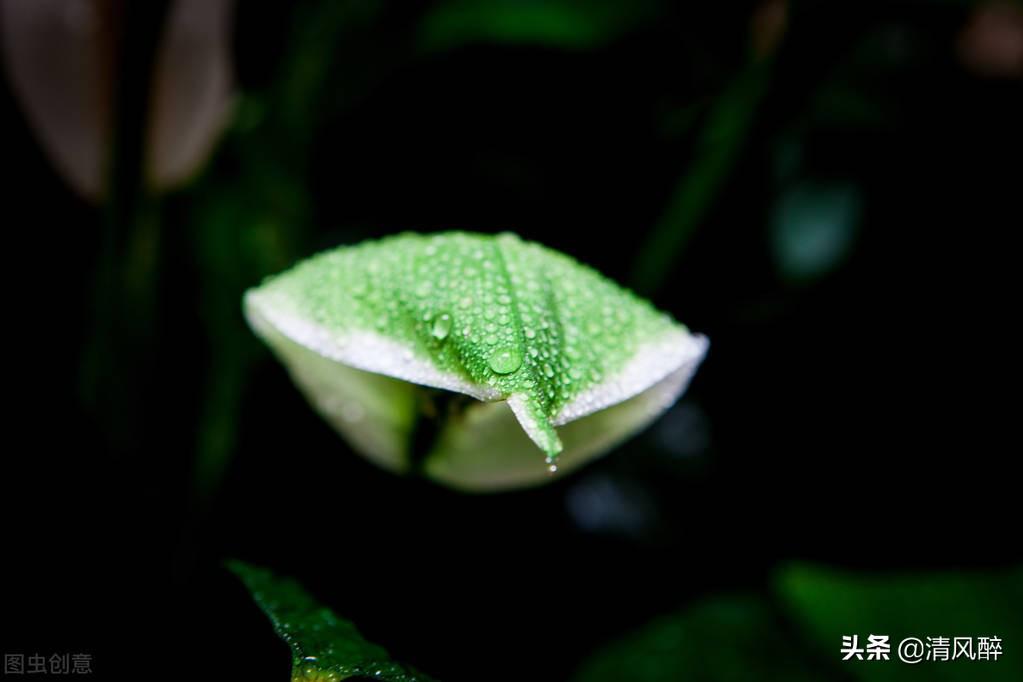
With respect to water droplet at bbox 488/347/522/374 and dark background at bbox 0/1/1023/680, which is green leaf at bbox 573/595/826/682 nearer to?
dark background at bbox 0/1/1023/680

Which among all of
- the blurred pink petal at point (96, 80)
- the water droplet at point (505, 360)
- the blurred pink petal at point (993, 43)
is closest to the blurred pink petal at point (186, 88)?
the blurred pink petal at point (96, 80)

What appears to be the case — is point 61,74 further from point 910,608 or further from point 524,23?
point 910,608

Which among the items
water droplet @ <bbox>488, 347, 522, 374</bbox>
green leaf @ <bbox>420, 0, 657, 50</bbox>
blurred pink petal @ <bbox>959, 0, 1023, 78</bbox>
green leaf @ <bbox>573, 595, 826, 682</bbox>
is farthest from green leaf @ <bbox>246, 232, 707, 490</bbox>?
blurred pink petal @ <bbox>959, 0, 1023, 78</bbox>

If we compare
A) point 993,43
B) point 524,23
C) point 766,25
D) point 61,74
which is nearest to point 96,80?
point 61,74

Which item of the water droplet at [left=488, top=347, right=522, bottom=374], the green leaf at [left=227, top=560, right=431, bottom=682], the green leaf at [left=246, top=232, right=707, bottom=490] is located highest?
the green leaf at [left=246, top=232, right=707, bottom=490]

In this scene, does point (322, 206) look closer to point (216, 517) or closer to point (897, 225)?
point (216, 517)
